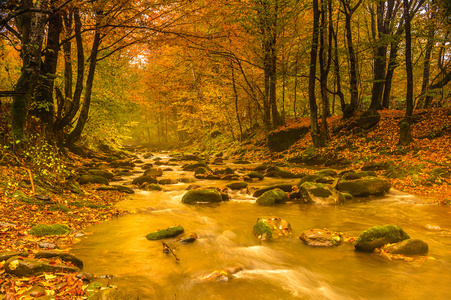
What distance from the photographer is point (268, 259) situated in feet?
17.0

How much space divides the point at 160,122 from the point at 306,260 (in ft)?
125

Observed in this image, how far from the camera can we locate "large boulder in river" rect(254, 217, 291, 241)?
19.8 feet

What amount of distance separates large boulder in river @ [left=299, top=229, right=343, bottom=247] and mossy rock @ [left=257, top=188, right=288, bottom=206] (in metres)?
3.07

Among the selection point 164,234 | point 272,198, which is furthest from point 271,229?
point 272,198

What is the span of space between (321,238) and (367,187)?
4778mm

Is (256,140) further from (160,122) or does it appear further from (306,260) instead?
(160,122)

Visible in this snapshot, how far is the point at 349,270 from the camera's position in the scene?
4504 mm

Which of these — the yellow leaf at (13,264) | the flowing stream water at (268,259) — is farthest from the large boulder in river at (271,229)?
the yellow leaf at (13,264)

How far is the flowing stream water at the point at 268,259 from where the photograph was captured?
13.0 ft

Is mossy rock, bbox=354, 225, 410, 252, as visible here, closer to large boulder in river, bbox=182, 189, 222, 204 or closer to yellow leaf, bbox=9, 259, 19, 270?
large boulder in river, bbox=182, 189, 222, 204

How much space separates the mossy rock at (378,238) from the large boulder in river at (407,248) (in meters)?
0.14

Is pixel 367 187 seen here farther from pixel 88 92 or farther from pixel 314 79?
pixel 88 92

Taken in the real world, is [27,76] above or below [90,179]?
above

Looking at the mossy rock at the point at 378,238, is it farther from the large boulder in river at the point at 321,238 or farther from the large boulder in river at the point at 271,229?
the large boulder in river at the point at 271,229
